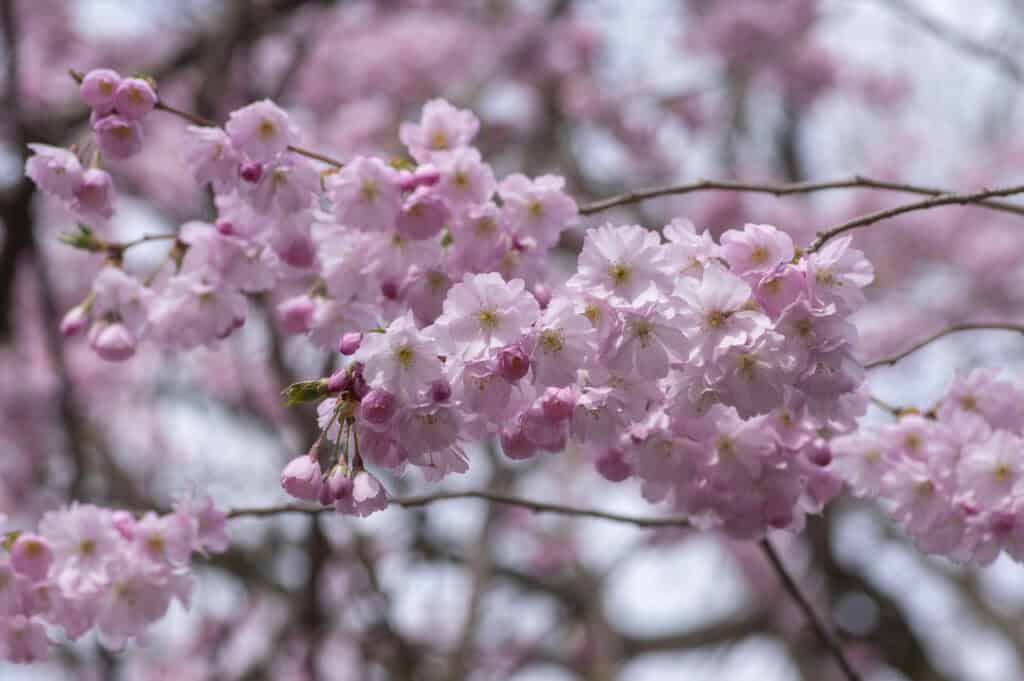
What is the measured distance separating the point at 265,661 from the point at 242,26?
2.62 meters

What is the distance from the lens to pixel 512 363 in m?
1.26

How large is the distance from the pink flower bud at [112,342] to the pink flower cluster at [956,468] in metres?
1.30

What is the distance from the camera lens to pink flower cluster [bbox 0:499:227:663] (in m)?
1.71

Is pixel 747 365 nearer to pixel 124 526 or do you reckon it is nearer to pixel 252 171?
pixel 252 171

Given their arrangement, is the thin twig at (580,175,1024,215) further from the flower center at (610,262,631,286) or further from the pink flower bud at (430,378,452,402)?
the pink flower bud at (430,378,452,402)

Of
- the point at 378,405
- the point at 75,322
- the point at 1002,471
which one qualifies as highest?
the point at 75,322

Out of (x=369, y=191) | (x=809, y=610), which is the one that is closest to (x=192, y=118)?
(x=369, y=191)

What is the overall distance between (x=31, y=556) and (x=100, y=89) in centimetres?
76

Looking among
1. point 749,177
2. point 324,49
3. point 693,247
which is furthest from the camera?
point 324,49

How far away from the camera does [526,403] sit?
1403mm

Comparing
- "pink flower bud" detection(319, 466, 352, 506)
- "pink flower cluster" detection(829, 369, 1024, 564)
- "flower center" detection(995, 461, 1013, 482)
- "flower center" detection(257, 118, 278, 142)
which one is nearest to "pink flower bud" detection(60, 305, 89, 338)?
"flower center" detection(257, 118, 278, 142)

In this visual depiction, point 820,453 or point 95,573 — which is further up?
point 820,453

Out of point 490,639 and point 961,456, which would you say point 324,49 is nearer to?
point 490,639

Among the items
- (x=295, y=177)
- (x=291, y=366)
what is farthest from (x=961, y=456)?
(x=291, y=366)
